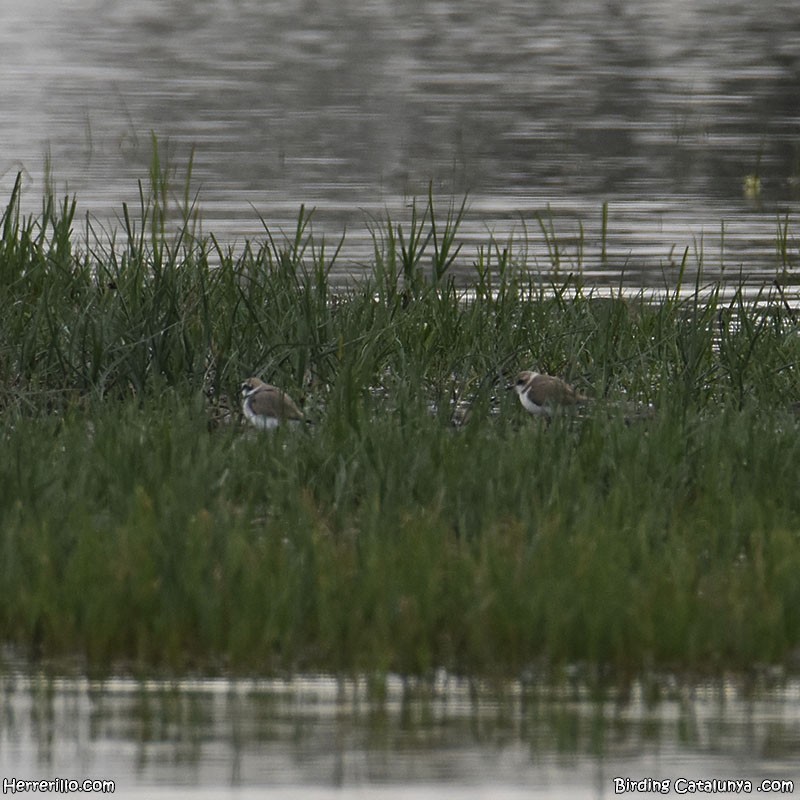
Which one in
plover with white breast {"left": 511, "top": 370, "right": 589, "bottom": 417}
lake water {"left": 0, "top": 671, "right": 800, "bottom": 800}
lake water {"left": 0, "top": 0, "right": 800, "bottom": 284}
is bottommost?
lake water {"left": 0, "top": 0, "right": 800, "bottom": 284}

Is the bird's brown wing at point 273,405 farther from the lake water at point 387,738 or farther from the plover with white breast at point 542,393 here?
the lake water at point 387,738

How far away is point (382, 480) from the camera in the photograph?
233 inches

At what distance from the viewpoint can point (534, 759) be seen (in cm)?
403

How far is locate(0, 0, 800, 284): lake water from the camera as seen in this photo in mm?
13344

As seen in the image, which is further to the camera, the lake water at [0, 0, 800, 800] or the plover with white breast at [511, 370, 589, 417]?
the plover with white breast at [511, 370, 589, 417]

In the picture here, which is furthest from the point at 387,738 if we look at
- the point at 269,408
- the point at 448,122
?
the point at 448,122

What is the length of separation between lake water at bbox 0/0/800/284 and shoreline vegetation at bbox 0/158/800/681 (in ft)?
5.54

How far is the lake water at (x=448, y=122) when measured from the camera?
13.3 metres

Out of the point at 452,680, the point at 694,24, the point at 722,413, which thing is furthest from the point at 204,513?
the point at 694,24

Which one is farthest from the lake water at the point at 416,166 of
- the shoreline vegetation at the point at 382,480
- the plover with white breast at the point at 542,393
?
the plover with white breast at the point at 542,393

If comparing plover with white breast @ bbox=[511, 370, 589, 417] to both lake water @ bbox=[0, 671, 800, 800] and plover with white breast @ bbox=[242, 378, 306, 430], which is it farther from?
lake water @ bbox=[0, 671, 800, 800]

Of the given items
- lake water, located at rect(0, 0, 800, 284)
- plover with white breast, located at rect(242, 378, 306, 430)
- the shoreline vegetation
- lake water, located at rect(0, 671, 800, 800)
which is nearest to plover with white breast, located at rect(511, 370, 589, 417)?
the shoreline vegetation

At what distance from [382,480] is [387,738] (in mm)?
1838

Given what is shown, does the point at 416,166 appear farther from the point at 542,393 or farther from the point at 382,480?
the point at 382,480
